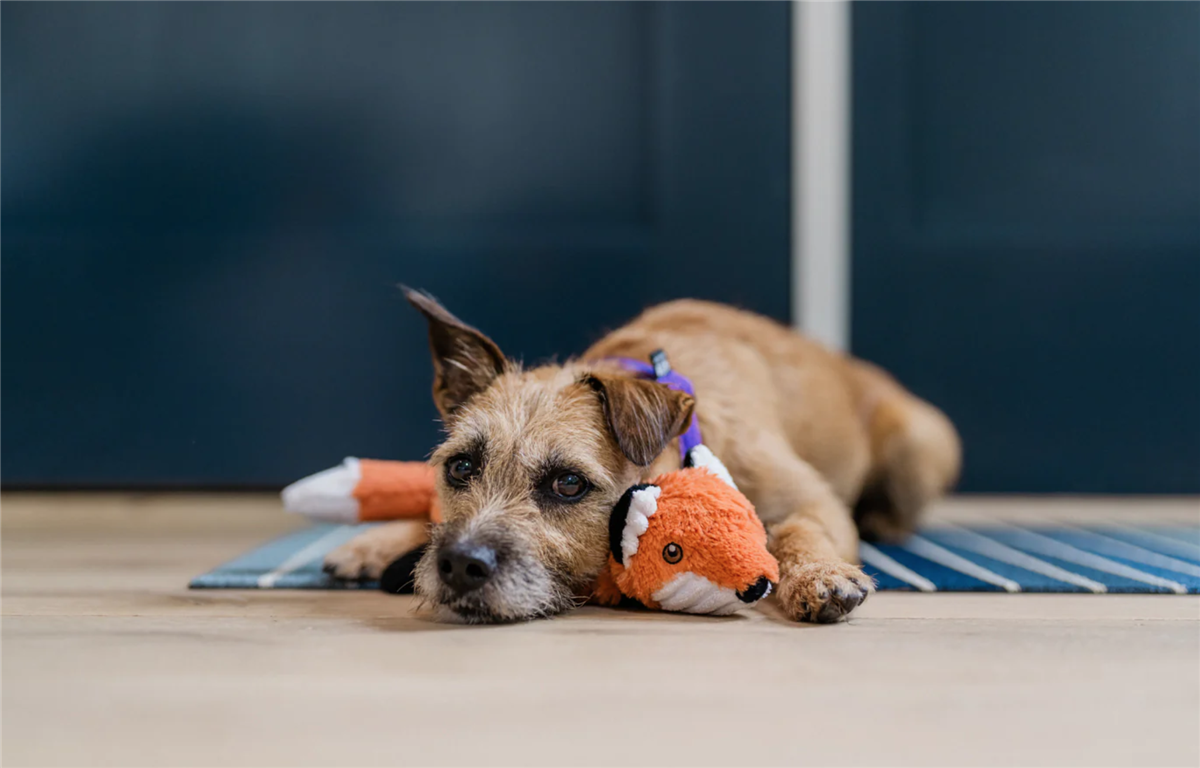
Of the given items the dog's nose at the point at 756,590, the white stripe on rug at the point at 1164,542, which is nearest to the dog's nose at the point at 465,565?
the dog's nose at the point at 756,590

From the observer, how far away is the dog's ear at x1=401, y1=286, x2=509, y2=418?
1.95 m

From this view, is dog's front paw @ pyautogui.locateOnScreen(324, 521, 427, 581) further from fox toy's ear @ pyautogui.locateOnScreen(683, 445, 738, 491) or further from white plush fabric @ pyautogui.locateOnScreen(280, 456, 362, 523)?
fox toy's ear @ pyautogui.locateOnScreen(683, 445, 738, 491)

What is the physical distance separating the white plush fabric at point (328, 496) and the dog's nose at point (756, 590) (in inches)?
43.8

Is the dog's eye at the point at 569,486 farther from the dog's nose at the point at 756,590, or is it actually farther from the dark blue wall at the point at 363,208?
the dark blue wall at the point at 363,208

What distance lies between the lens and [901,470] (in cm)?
295

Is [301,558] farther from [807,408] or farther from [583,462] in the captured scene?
[807,408]

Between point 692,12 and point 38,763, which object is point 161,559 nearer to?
point 38,763

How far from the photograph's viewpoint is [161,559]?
250 cm

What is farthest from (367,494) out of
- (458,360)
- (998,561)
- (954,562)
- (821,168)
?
(821,168)

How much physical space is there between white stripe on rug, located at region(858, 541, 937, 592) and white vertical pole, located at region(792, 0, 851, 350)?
122cm

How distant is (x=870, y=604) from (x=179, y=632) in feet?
4.46

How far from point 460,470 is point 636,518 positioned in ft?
1.25

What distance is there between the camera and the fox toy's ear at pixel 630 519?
174 cm

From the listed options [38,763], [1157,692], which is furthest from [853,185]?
[38,763]
